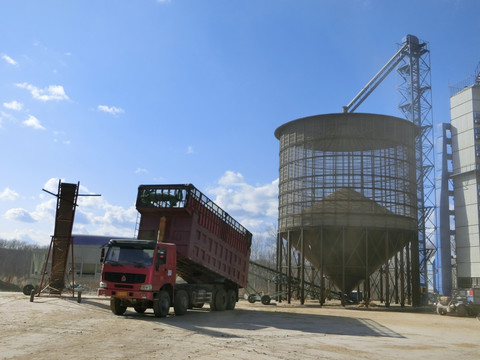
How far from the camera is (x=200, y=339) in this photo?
12.1 meters

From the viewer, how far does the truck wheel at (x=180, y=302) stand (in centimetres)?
1828

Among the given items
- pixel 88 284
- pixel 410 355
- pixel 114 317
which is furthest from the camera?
pixel 88 284

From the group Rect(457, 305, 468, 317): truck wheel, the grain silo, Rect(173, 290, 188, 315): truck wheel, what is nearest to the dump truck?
Rect(173, 290, 188, 315): truck wheel

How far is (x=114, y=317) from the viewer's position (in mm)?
16891

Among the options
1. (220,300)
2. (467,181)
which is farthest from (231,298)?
(467,181)

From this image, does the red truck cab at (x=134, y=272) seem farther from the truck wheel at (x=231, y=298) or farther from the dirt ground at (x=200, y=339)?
the truck wheel at (x=231, y=298)

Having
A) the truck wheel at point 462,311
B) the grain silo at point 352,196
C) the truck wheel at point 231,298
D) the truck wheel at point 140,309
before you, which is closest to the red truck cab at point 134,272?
the truck wheel at point 140,309

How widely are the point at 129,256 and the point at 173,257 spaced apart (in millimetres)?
1839

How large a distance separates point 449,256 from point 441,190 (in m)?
8.13

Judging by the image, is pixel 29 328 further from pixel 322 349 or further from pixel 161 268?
pixel 322 349

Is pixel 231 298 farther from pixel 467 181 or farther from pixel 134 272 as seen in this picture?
pixel 467 181

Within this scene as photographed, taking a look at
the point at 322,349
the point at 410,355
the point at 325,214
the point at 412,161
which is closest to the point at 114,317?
the point at 322,349

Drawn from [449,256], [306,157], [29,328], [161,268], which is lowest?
[29,328]

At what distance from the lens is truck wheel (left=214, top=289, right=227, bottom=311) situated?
73.0 ft
